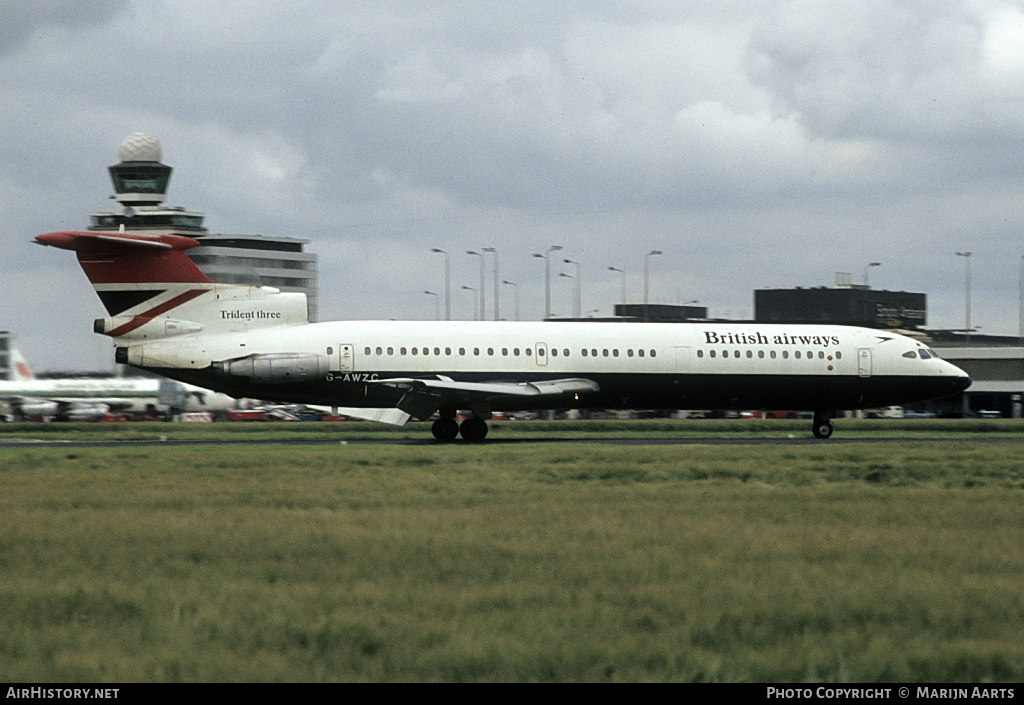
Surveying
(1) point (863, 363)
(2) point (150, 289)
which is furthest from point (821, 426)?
(2) point (150, 289)

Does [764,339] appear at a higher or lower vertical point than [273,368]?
higher

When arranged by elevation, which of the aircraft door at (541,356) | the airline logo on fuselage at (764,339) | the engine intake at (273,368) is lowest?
the engine intake at (273,368)

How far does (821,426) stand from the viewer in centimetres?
3875

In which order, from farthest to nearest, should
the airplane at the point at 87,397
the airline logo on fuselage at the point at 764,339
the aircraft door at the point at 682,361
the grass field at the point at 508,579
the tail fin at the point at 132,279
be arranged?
the airplane at the point at 87,397 → the airline logo on fuselage at the point at 764,339 → the aircraft door at the point at 682,361 → the tail fin at the point at 132,279 → the grass field at the point at 508,579

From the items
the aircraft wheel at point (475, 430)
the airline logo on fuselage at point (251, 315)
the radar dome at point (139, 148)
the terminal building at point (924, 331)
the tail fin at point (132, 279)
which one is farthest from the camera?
the radar dome at point (139, 148)

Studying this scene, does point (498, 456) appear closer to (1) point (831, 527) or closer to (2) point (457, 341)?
(2) point (457, 341)

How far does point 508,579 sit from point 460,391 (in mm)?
23433

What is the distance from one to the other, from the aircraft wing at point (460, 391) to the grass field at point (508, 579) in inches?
516

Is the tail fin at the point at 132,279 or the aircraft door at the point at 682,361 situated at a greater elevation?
the tail fin at the point at 132,279

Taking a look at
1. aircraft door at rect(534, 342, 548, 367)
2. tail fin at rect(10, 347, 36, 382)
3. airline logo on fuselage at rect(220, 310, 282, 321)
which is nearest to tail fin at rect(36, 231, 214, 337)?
airline logo on fuselage at rect(220, 310, 282, 321)

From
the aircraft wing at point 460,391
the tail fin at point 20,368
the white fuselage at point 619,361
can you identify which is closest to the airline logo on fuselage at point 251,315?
the white fuselage at point 619,361

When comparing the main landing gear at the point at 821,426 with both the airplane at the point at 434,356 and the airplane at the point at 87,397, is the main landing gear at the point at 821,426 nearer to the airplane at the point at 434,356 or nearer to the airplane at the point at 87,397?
the airplane at the point at 434,356

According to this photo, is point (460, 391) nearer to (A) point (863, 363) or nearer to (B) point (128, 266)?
(B) point (128, 266)

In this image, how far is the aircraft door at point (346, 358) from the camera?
33.8 metres
